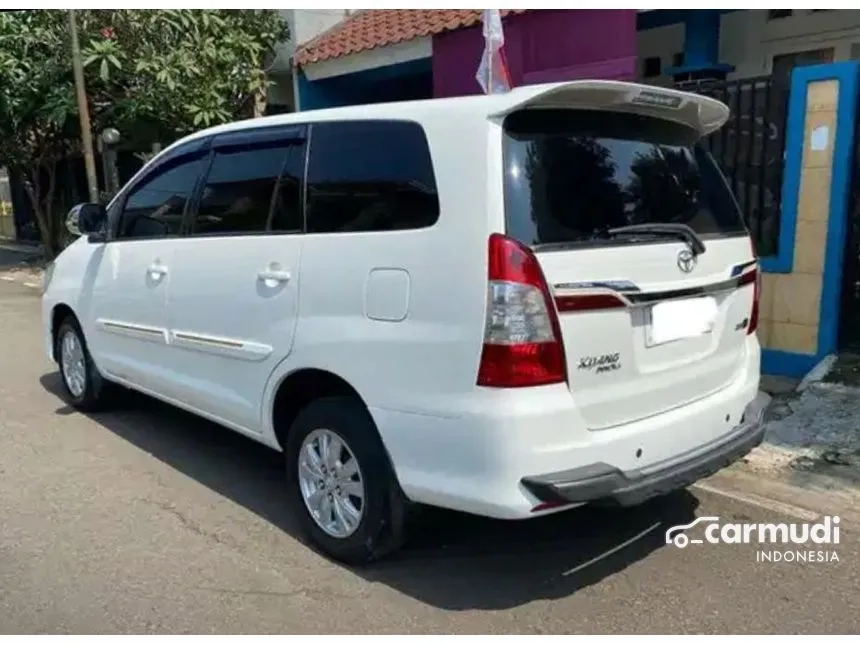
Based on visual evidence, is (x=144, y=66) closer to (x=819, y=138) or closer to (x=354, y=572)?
(x=819, y=138)

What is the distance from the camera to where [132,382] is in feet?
15.7

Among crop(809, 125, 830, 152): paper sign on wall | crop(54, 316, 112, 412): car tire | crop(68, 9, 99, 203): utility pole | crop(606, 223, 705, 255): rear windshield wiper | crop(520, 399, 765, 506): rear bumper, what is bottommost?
crop(54, 316, 112, 412): car tire

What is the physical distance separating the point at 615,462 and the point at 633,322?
50 cm

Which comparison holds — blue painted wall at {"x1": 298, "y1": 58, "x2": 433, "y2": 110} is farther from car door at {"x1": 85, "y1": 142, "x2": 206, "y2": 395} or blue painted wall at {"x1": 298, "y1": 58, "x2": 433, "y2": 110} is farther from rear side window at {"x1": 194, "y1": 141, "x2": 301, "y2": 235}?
rear side window at {"x1": 194, "y1": 141, "x2": 301, "y2": 235}

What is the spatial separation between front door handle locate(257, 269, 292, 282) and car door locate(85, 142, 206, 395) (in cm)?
95

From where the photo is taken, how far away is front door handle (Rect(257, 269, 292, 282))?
334cm

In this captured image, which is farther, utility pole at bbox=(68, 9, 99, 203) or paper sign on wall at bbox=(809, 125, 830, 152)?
utility pole at bbox=(68, 9, 99, 203)

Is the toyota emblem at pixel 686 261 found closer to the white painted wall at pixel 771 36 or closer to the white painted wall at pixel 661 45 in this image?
the white painted wall at pixel 771 36

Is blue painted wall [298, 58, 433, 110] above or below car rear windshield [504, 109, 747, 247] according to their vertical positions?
above

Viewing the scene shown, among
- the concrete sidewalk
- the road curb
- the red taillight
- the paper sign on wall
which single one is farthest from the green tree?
the red taillight

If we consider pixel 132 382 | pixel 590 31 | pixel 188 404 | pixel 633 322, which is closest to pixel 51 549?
pixel 188 404

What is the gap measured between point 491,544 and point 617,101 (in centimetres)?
193

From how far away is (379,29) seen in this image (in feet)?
36.4

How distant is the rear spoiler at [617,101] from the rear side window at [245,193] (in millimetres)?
1139
